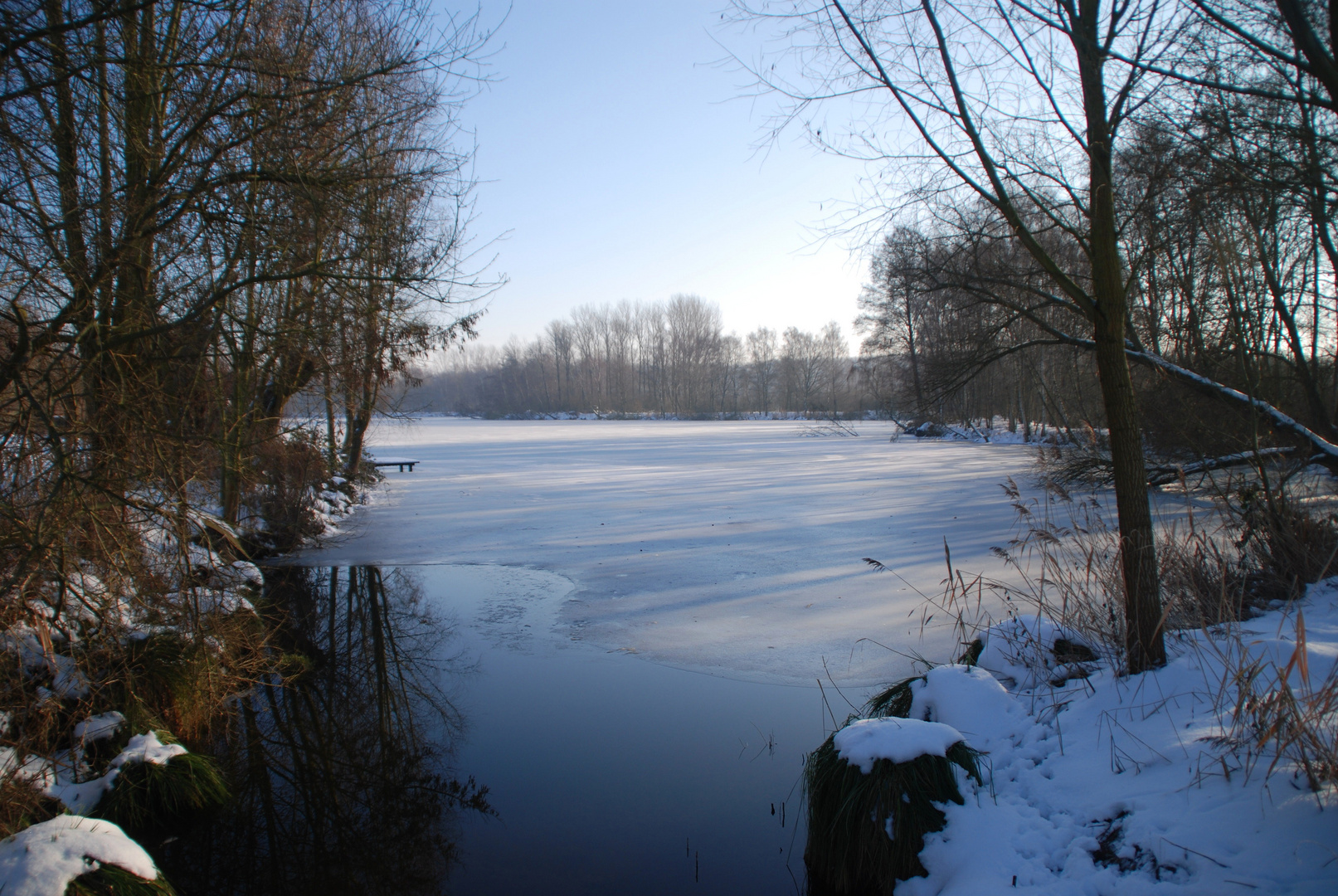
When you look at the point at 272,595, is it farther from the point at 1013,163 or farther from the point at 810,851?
the point at 1013,163

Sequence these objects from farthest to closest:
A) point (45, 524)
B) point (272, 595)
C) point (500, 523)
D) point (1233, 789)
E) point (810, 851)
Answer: point (500, 523)
point (272, 595)
point (45, 524)
point (810, 851)
point (1233, 789)

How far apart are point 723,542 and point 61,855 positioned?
25.5ft

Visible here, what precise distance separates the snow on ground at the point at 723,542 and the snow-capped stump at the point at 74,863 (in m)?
3.65

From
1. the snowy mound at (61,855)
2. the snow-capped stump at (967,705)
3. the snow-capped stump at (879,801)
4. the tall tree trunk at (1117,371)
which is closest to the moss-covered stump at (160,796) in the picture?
the snowy mound at (61,855)

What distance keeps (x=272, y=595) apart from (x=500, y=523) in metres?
4.07

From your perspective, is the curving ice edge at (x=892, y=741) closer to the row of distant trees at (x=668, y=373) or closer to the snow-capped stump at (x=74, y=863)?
the snow-capped stump at (x=74, y=863)

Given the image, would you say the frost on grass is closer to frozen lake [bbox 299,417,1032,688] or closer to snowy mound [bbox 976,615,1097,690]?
frozen lake [bbox 299,417,1032,688]

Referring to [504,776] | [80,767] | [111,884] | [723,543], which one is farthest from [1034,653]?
[80,767]

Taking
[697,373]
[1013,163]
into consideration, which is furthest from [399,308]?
[697,373]

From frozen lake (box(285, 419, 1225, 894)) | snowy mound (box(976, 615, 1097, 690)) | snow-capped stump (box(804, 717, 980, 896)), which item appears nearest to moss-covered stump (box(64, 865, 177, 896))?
frozen lake (box(285, 419, 1225, 894))

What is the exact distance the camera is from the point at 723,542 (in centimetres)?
988

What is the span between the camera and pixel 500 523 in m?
11.9

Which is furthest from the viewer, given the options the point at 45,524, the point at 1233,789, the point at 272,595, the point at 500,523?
the point at 500,523

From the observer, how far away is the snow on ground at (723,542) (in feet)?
20.2
